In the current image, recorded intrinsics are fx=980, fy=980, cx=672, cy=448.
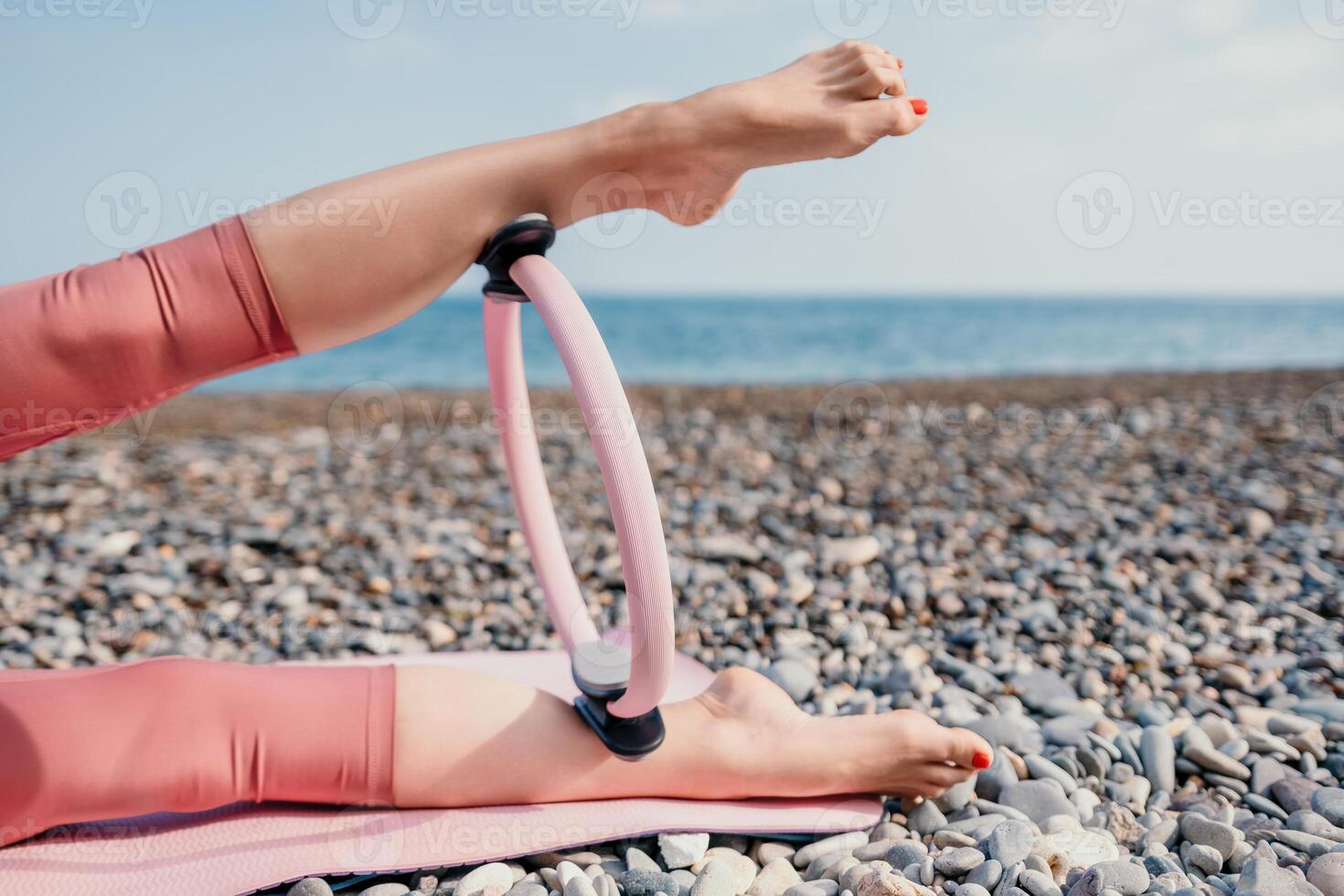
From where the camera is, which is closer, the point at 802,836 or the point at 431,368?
the point at 802,836

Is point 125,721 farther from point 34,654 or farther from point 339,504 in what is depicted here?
point 339,504

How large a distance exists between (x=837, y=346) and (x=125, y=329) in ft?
57.7

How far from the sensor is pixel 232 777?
5.09 ft

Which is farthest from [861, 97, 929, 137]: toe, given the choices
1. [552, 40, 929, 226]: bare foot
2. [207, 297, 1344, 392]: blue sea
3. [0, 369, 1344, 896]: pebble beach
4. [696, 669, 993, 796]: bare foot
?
[207, 297, 1344, 392]: blue sea

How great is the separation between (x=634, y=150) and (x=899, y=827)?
48.4 inches

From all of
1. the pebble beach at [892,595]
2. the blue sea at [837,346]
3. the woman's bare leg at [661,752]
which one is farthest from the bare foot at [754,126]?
the blue sea at [837,346]

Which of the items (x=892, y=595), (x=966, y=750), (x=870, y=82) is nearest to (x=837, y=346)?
(x=892, y=595)

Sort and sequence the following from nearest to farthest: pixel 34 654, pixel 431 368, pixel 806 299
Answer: pixel 34 654
pixel 431 368
pixel 806 299

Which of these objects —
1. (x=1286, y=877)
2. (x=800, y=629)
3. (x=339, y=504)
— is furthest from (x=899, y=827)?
(x=339, y=504)

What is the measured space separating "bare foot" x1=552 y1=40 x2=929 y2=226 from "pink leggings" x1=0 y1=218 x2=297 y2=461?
51 cm

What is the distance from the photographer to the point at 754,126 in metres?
1.68

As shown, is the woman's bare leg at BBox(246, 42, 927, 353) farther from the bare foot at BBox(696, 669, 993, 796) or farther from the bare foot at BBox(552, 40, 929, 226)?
the bare foot at BBox(696, 669, 993, 796)

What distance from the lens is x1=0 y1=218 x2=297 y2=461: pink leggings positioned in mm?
1332

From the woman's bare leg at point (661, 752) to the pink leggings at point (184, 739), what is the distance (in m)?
0.08
